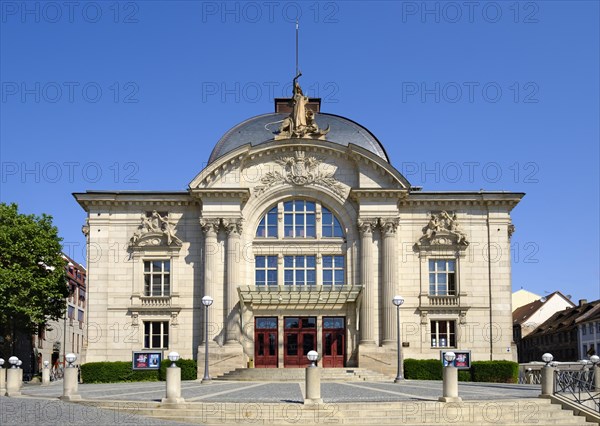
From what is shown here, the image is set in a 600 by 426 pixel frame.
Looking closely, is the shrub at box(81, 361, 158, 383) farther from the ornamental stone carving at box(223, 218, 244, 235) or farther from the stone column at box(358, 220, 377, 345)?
the stone column at box(358, 220, 377, 345)

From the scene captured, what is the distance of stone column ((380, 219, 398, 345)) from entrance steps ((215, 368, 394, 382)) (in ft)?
10.7

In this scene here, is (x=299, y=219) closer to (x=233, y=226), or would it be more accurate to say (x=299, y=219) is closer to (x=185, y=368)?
Answer: (x=233, y=226)

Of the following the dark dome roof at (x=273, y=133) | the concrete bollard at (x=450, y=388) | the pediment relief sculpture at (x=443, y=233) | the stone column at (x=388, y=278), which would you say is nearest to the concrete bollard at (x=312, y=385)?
the concrete bollard at (x=450, y=388)

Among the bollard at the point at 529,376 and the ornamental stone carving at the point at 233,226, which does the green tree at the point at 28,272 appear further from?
the bollard at the point at 529,376

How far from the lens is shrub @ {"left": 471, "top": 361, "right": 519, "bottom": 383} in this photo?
4419 cm

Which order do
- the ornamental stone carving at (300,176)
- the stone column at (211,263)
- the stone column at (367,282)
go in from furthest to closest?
the ornamental stone carving at (300,176)
the stone column at (211,263)
the stone column at (367,282)

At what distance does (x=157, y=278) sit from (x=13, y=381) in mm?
16378

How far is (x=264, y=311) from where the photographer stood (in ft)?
152

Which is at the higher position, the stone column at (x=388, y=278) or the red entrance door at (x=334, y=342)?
the stone column at (x=388, y=278)

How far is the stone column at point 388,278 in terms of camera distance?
45.2m

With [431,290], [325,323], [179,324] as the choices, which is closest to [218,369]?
[179,324]

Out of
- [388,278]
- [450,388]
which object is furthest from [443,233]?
[450,388]

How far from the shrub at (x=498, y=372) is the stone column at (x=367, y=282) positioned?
5.90 m

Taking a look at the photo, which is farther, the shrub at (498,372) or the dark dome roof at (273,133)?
the dark dome roof at (273,133)
